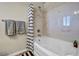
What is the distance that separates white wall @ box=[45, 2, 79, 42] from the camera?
1422mm

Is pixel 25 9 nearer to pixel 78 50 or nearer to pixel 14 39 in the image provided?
pixel 14 39

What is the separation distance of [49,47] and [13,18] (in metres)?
0.49

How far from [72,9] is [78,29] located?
0.22m

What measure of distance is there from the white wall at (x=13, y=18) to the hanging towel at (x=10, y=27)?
0.04 m

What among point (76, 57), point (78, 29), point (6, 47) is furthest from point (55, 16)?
point (6, 47)

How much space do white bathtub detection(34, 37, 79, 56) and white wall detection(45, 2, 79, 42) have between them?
6 cm

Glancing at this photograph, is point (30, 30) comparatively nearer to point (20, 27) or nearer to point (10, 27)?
point (20, 27)

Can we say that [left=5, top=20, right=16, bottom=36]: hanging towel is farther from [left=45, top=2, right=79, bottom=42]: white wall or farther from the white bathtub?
[left=45, top=2, right=79, bottom=42]: white wall

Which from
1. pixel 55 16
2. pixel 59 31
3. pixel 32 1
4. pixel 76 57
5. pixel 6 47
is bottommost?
pixel 76 57

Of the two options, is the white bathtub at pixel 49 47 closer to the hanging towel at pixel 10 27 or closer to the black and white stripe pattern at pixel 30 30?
the black and white stripe pattern at pixel 30 30

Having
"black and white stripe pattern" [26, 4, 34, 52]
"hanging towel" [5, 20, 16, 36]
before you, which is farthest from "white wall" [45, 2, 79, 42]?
"hanging towel" [5, 20, 16, 36]

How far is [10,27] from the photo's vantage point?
1.42 metres

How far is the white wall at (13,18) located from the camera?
1.41 metres

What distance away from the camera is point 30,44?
144cm
